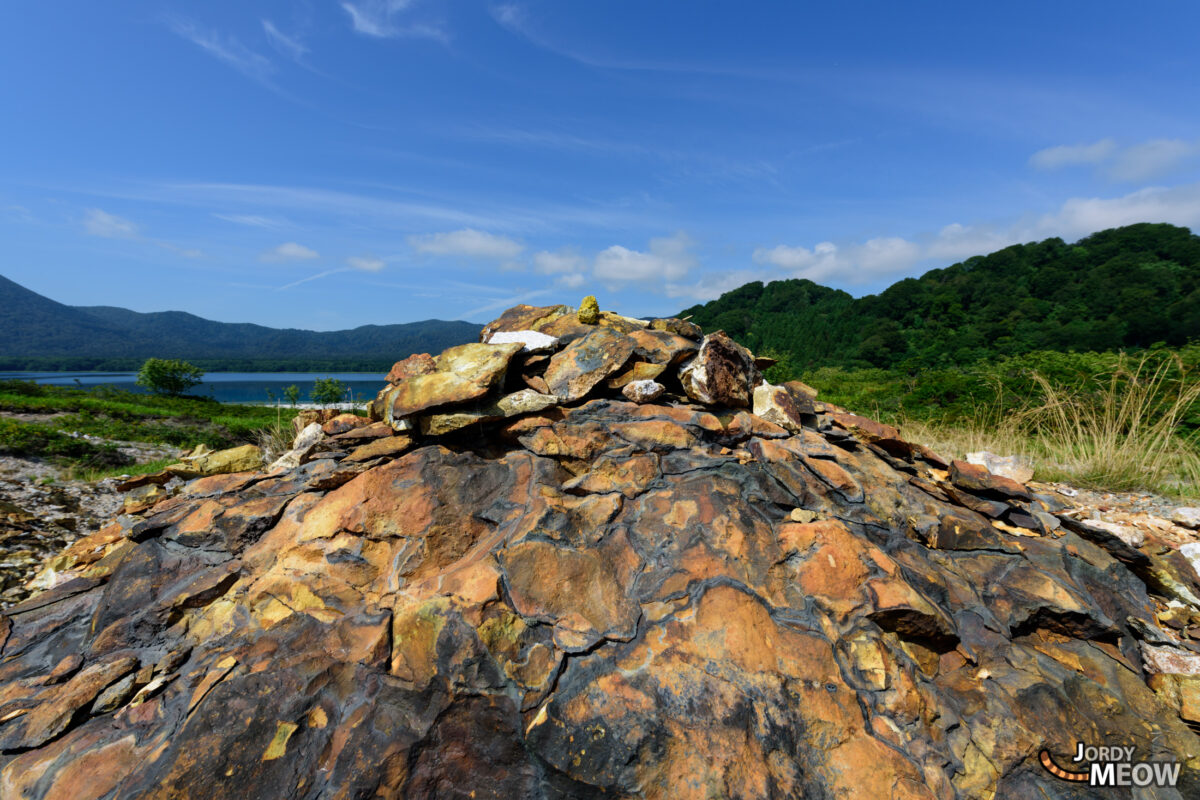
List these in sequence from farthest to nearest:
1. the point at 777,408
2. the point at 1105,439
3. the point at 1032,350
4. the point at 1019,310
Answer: the point at 1019,310, the point at 1032,350, the point at 1105,439, the point at 777,408

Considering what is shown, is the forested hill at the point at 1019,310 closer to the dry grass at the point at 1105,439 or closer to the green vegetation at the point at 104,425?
the dry grass at the point at 1105,439

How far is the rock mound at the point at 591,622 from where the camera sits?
6.56 ft

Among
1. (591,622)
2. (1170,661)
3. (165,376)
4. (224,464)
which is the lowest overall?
(1170,661)

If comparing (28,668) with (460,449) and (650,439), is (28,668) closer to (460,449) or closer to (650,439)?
(460,449)

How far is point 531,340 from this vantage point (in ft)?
12.0

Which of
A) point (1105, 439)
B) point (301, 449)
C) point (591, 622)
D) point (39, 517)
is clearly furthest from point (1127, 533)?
point (39, 517)

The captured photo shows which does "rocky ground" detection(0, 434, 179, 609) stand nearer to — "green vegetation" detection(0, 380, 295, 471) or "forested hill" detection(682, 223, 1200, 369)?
"green vegetation" detection(0, 380, 295, 471)

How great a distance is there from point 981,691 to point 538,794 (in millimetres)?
1994

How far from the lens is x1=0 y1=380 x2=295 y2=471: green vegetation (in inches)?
375

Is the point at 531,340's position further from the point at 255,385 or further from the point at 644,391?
the point at 255,385

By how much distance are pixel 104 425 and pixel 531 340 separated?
18851mm

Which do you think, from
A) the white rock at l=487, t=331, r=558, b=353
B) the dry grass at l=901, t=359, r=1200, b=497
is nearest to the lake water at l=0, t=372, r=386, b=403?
the white rock at l=487, t=331, r=558, b=353

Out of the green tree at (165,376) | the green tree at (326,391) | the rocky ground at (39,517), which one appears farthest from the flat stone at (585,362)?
the green tree at (165,376)

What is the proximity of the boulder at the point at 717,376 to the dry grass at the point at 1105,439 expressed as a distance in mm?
5052
